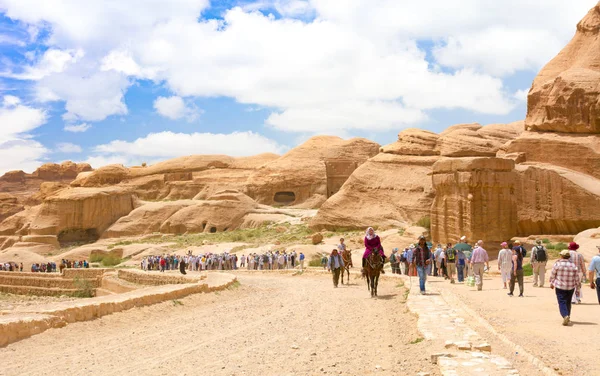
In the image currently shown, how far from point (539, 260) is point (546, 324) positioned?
6067 mm

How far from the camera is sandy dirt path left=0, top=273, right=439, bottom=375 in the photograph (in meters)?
6.91

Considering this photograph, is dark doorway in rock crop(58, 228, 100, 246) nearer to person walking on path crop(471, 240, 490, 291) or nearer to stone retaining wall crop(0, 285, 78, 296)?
stone retaining wall crop(0, 285, 78, 296)

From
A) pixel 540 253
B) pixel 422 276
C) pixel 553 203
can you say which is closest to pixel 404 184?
pixel 553 203

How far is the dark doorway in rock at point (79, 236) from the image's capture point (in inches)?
2211

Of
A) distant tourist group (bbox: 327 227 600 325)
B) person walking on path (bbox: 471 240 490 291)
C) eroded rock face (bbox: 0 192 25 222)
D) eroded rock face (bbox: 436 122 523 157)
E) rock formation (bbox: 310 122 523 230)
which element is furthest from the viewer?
eroded rock face (bbox: 0 192 25 222)

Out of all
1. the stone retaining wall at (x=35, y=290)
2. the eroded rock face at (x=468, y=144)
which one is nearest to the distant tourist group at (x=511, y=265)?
the eroded rock face at (x=468, y=144)

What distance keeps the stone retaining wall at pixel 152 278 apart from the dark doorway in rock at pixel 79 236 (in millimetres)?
31167

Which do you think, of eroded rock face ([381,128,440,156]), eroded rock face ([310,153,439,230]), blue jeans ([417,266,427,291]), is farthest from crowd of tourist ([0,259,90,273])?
blue jeans ([417,266,427,291])

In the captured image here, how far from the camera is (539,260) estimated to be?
15.0 meters

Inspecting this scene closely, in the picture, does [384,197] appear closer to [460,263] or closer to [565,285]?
[460,263]

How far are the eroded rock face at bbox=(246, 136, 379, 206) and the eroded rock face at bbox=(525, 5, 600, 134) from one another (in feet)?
93.8

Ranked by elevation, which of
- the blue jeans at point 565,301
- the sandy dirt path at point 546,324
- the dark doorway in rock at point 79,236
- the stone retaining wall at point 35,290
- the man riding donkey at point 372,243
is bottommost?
the stone retaining wall at point 35,290

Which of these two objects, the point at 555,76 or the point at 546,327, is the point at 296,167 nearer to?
the point at 555,76

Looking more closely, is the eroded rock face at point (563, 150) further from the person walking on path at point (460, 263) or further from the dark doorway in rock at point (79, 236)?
the dark doorway in rock at point (79, 236)
